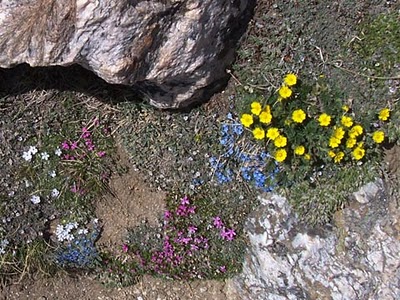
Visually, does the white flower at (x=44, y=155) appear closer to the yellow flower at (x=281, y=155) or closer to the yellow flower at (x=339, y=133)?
the yellow flower at (x=281, y=155)

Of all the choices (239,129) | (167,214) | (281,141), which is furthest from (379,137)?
(167,214)

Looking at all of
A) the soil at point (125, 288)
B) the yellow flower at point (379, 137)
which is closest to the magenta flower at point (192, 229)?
the soil at point (125, 288)

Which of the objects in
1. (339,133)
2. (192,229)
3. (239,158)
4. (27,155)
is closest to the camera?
(339,133)

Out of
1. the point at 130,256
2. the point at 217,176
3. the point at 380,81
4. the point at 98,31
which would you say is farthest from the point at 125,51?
the point at 130,256

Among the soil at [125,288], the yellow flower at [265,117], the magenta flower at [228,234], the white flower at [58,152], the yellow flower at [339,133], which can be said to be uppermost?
the yellow flower at [339,133]

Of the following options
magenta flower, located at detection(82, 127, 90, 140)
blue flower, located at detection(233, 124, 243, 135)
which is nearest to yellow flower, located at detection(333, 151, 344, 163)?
blue flower, located at detection(233, 124, 243, 135)

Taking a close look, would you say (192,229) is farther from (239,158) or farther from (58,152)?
(58,152)

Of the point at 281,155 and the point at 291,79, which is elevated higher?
the point at 291,79

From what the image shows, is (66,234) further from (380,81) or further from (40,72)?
(380,81)
